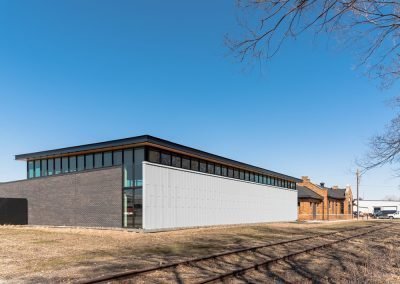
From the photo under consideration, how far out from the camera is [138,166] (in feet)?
85.4

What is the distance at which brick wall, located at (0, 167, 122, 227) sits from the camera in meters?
27.0

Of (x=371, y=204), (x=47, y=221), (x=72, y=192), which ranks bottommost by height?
(x=371, y=204)

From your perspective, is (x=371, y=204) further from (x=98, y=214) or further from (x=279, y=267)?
(x=279, y=267)

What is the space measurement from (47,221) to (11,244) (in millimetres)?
13979

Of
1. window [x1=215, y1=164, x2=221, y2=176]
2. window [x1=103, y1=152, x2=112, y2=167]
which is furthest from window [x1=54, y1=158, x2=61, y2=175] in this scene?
window [x1=215, y1=164, x2=221, y2=176]

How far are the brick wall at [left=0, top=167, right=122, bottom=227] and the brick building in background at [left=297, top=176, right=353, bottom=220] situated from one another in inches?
1417

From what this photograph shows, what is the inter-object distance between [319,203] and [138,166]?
139 ft

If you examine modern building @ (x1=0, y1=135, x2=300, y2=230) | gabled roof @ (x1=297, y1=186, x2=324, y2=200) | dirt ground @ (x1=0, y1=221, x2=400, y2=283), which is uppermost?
modern building @ (x1=0, y1=135, x2=300, y2=230)

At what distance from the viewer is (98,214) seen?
27641 millimetres

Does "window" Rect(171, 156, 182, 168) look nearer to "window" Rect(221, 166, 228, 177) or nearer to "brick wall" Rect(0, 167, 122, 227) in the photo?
"brick wall" Rect(0, 167, 122, 227)

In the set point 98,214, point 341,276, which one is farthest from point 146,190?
point 341,276

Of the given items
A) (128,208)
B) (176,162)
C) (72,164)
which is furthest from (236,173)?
(72,164)

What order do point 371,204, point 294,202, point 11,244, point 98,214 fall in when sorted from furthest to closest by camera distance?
point 371,204 < point 294,202 < point 98,214 < point 11,244

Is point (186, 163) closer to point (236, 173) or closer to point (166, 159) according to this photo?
point (166, 159)
